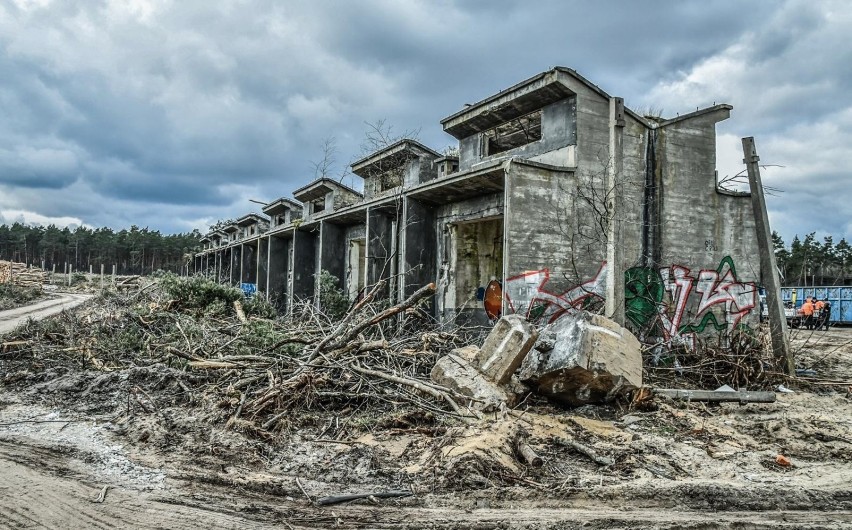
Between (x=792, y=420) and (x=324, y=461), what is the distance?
6.46 metres

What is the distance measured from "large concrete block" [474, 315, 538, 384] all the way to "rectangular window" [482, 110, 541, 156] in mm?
8697

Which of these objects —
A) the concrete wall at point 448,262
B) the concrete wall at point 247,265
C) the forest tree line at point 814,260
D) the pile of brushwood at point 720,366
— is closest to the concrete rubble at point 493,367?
the pile of brushwood at point 720,366

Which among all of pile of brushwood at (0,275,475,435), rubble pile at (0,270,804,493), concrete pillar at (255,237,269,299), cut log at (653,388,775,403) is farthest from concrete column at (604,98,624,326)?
concrete pillar at (255,237,269,299)

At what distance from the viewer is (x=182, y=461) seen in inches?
211

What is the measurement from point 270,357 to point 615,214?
26.8ft

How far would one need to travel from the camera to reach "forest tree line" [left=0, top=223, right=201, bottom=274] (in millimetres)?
83812

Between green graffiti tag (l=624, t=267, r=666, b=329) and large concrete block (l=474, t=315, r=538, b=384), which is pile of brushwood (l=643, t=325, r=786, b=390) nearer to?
green graffiti tag (l=624, t=267, r=666, b=329)

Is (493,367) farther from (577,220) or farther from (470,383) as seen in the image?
(577,220)

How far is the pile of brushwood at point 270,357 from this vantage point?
681 cm

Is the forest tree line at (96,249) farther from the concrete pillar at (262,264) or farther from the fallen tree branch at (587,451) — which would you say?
the fallen tree branch at (587,451)

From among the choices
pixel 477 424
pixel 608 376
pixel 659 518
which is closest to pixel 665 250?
pixel 608 376

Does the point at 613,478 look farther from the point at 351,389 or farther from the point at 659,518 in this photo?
the point at 351,389

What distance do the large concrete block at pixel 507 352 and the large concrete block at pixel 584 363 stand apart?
12.5 inches

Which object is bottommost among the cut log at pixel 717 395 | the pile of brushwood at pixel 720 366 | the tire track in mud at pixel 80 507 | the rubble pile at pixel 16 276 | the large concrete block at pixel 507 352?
the tire track in mud at pixel 80 507
